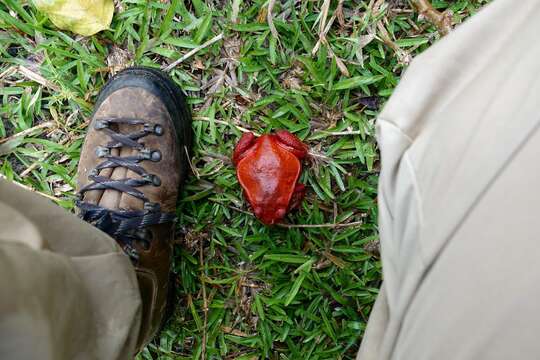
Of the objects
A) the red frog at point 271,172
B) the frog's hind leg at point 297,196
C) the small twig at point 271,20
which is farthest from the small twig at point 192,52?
the frog's hind leg at point 297,196

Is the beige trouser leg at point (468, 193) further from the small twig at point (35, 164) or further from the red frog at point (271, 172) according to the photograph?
the small twig at point (35, 164)

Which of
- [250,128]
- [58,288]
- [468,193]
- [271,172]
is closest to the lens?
[468,193]

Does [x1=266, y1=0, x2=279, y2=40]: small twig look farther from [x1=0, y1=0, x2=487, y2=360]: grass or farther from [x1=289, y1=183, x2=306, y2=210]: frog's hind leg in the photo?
[x1=289, y1=183, x2=306, y2=210]: frog's hind leg

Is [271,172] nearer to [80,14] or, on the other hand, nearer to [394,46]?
[394,46]

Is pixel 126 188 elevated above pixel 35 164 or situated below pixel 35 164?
above

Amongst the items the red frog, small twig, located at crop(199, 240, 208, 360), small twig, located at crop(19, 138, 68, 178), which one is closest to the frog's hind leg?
the red frog

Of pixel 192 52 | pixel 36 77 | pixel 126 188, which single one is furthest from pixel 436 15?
pixel 36 77

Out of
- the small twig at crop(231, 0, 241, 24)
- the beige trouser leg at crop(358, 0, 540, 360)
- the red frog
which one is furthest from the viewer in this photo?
the small twig at crop(231, 0, 241, 24)
